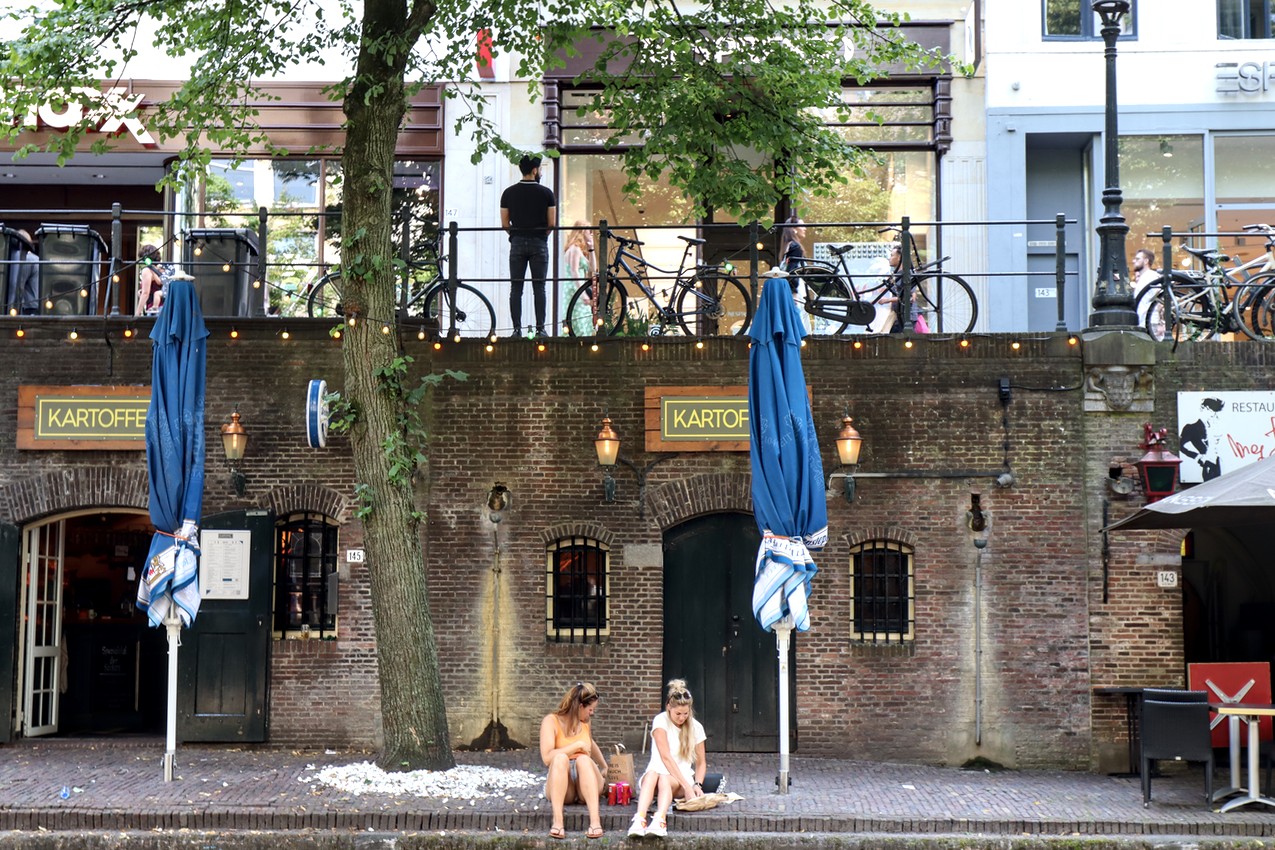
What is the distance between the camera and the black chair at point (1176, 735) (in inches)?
472

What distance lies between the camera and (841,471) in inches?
597

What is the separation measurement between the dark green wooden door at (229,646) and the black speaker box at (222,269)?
8.07 ft

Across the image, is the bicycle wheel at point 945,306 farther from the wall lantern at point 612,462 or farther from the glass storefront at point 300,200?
the glass storefront at point 300,200

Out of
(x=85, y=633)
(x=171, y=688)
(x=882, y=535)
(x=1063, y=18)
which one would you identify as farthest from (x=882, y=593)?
(x=85, y=633)

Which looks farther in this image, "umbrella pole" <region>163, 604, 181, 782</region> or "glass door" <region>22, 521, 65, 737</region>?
"glass door" <region>22, 521, 65, 737</region>

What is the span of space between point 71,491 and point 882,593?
8992 mm

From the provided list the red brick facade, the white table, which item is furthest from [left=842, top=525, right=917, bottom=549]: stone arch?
the white table

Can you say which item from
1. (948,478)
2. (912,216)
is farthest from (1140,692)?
(912,216)

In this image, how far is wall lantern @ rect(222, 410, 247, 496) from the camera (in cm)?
1511

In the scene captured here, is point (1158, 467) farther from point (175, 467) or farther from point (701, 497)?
point (175, 467)

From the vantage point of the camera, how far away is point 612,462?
15.1 m

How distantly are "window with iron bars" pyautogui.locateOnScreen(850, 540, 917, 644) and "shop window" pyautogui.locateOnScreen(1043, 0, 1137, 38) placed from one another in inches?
336

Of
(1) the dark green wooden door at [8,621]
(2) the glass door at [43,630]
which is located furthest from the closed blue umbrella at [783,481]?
(2) the glass door at [43,630]

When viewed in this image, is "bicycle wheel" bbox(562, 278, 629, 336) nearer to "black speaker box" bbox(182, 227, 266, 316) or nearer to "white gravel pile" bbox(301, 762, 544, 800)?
"black speaker box" bbox(182, 227, 266, 316)
